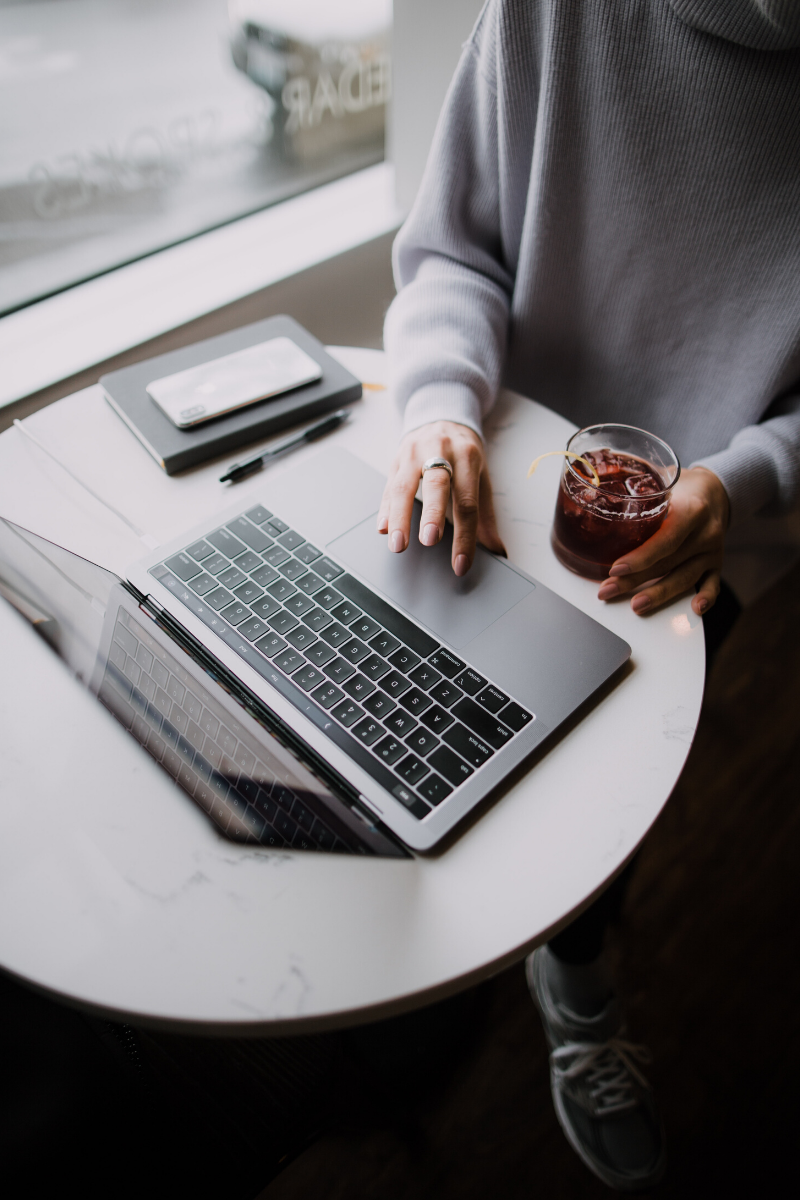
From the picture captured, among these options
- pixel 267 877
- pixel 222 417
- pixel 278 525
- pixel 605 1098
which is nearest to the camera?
pixel 267 877

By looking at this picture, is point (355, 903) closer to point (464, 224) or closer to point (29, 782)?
point (29, 782)

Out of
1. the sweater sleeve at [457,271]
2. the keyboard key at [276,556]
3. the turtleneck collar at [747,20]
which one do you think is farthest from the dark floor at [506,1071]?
the turtleneck collar at [747,20]

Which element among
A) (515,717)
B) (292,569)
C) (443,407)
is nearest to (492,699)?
(515,717)

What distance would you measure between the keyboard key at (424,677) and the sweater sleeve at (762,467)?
40 centimetres

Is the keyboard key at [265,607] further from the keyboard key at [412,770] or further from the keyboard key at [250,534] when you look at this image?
the keyboard key at [412,770]

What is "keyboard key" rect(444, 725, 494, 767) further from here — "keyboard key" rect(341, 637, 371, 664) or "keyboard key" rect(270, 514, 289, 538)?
"keyboard key" rect(270, 514, 289, 538)

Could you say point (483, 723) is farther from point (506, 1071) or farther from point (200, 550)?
point (506, 1071)

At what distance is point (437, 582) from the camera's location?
64 centimetres

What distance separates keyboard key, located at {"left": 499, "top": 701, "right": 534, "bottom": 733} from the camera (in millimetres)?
548

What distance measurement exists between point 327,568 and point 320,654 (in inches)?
4.0

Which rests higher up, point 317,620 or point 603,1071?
point 317,620

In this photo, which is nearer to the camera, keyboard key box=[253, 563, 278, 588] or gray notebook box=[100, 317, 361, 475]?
keyboard key box=[253, 563, 278, 588]

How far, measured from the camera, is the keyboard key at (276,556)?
2.15 ft

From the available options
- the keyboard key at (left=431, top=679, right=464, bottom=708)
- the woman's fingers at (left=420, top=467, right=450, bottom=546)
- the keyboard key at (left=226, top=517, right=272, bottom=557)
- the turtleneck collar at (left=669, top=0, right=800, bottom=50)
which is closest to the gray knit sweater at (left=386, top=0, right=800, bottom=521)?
the turtleneck collar at (left=669, top=0, right=800, bottom=50)
